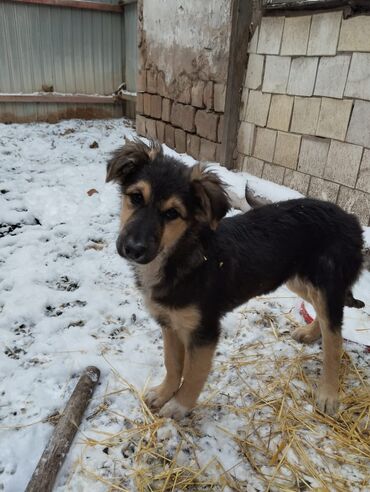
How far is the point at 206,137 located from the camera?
6.44 metres

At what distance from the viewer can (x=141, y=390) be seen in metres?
2.96

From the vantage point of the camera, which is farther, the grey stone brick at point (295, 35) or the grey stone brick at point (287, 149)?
the grey stone brick at point (287, 149)

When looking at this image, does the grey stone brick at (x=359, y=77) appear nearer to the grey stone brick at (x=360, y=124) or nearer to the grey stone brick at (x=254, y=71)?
the grey stone brick at (x=360, y=124)

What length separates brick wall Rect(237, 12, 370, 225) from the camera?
420cm

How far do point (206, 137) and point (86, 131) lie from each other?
423 centimetres

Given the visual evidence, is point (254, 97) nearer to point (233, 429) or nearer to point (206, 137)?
point (206, 137)

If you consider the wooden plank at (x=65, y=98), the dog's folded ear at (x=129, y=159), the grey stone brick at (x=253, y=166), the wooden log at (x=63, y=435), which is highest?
the dog's folded ear at (x=129, y=159)

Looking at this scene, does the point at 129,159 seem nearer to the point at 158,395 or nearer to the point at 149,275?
the point at 149,275

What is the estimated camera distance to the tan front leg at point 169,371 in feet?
9.23

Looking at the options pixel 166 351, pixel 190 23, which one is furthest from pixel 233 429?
pixel 190 23

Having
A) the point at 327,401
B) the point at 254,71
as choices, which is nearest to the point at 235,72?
the point at 254,71

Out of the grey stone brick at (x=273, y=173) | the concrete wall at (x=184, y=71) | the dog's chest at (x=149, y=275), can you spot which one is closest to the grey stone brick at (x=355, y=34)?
the grey stone brick at (x=273, y=173)

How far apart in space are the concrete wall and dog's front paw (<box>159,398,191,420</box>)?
4.34m

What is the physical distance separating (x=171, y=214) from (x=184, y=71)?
17.3 feet
